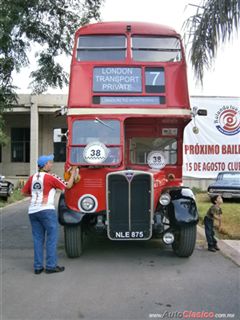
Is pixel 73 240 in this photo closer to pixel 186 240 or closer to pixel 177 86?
pixel 186 240

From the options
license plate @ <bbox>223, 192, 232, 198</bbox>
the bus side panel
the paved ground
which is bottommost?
license plate @ <bbox>223, 192, 232, 198</bbox>

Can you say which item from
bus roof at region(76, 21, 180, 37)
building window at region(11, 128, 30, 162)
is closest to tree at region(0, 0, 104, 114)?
bus roof at region(76, 21, 180, 37)

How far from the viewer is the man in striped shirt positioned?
7.17 meters

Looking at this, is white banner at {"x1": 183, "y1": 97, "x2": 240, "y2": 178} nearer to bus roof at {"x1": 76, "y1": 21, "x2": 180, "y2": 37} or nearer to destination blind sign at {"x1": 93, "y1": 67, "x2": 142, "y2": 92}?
bus roof at {"x1": 76, "y1": 21, "x2": 180, "y2": 37}

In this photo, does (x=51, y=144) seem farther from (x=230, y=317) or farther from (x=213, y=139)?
(x=230, y=317)

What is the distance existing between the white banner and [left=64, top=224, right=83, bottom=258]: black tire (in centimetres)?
1787

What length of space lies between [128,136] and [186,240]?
2480 mm

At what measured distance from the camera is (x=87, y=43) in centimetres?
912

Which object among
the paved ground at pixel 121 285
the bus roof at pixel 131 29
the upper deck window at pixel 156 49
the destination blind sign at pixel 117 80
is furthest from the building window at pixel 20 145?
the destination blind sign at pixel 117 80

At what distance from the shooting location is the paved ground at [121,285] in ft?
17.6

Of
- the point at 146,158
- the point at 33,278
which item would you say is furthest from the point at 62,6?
the point at 33,278

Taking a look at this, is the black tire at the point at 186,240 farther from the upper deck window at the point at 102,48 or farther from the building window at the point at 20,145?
the building window at the point at 20,145

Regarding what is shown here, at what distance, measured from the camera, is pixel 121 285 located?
6.48m

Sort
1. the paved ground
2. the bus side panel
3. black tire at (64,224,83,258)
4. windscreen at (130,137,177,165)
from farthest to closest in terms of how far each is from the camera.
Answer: windscreen at (130,137,177,165), the bus side panel, black tire at (64,224,83,258), the paved ground
